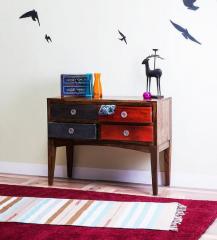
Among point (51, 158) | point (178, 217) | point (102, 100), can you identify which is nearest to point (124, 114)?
point (102, 100)

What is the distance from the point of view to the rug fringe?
2595 millimetres

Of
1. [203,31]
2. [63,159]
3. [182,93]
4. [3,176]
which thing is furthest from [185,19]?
[3,176]

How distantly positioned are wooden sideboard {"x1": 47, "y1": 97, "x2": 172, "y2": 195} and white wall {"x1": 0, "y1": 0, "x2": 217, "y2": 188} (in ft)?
0.64

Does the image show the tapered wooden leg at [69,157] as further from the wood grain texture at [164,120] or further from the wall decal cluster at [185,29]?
the wall decal cluster at [185,29]

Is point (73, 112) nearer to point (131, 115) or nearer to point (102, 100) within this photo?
point (102, 100)

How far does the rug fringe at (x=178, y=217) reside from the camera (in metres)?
2.60

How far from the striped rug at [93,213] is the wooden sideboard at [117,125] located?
1.29 ft

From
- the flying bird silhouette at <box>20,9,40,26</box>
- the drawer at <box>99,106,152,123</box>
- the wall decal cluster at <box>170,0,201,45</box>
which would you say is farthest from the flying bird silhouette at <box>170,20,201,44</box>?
the flying bird silhouette at <box>20,9,40,26</box>

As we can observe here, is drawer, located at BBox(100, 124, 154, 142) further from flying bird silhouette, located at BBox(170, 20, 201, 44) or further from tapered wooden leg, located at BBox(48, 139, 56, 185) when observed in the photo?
flying bird silhouette, located at BBox(170, 20, 201, 44)

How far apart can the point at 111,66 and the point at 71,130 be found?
62cm

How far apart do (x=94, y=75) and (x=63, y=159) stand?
0.78 meters

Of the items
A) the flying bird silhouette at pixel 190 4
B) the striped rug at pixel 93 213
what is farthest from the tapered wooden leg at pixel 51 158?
the flying bird silhouette at pixel 190 4

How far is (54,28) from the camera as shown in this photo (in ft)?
12.6

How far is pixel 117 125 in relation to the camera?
3309mm
